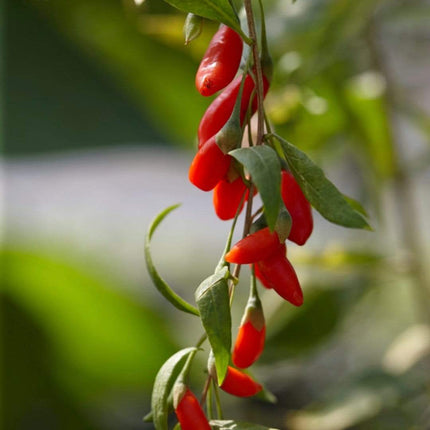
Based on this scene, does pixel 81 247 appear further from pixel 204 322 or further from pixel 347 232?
pixel 204 322

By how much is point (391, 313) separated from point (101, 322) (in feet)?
2.26

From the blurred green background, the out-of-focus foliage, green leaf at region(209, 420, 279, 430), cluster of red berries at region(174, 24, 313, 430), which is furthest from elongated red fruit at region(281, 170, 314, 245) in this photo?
the out-of-focus foliage

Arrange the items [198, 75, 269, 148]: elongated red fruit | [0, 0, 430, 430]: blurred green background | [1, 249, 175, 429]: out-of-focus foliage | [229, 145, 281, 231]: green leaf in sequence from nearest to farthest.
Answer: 1. [229, 145, 281, 231]: green leaf
2. [198, 75, 269, 148]: elongated red fruit
3. [0, 0, 430, 430]: blurred green background
4. [1, 249, 175, 429]: out-of-focus foliage

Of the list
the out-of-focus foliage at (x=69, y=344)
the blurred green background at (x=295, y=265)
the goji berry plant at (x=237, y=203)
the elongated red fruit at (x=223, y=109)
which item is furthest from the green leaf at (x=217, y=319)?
the out-of-focus foliage at (x=69, y=344)

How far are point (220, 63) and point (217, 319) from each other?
16cm

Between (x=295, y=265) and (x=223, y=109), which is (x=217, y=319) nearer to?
(x=223, y=109)

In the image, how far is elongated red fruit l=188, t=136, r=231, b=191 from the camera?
1.46 feet

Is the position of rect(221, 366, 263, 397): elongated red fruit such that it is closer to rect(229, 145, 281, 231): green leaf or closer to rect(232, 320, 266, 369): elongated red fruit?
rect(232, 320, 266, 369): elongated red fruit

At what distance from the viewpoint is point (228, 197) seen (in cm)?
48

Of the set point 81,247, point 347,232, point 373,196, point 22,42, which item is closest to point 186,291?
point 81,247

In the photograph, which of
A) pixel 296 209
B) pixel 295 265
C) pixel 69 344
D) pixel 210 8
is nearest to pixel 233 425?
pixel 296 209

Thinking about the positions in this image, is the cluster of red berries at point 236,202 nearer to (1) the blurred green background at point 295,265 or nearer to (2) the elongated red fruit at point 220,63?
(2) the elongated red fruit at point 220,63

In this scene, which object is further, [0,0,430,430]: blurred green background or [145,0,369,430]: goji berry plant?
[0,0,430,430]: blurred green background

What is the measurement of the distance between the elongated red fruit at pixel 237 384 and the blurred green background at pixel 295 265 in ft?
1.46
